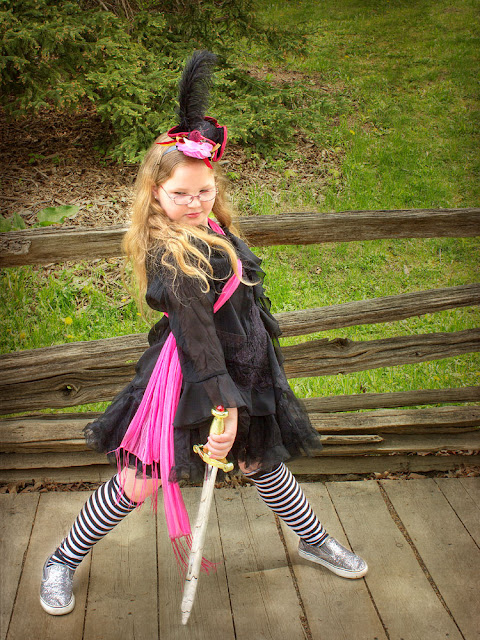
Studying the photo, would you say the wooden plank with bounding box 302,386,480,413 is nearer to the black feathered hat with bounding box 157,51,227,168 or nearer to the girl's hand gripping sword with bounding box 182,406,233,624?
the girl's hand gripping sword with bounding box 182,406,233,624

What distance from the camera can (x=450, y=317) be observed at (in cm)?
461

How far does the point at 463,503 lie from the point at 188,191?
2.01 m

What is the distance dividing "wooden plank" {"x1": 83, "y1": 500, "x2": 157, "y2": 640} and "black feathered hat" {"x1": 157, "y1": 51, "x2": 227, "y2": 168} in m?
1.63

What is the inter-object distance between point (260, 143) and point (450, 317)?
2352 mm

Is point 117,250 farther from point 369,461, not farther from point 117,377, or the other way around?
point 369,461

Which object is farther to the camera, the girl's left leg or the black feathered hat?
the girl's left leg

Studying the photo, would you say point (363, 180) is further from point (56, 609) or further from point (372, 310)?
point (56, 609)

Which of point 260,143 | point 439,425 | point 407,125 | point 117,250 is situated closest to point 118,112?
point 260,143

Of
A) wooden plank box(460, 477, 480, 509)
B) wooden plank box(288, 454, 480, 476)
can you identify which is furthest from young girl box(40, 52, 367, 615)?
wooden plank box(460, 477, 480, 509)

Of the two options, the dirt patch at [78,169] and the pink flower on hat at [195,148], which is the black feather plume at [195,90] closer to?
the pink flower on hat at [195,148]

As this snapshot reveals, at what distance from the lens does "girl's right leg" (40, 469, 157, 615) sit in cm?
211

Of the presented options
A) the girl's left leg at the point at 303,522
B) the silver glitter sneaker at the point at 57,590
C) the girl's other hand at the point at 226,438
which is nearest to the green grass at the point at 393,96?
the girl's left leg at the point at 303,522

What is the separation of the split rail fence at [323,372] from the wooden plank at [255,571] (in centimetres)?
36

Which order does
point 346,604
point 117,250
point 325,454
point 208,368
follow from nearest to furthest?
1. point 208,368
2. point 346,604
3. point 117,250
4. point 325,454
